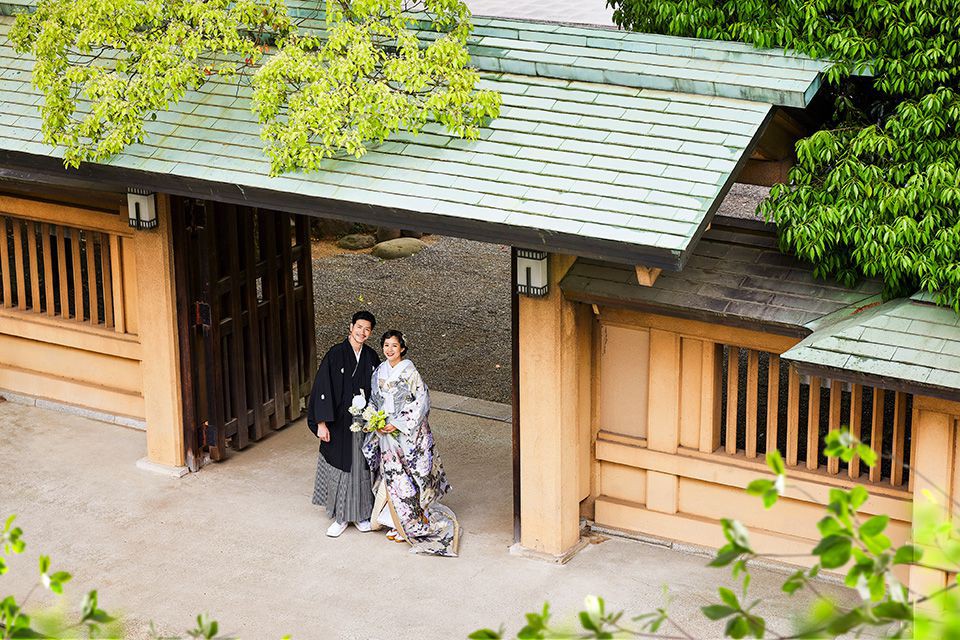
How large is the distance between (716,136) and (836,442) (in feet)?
17.5

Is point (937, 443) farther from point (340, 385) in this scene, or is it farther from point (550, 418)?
point (340, 385)

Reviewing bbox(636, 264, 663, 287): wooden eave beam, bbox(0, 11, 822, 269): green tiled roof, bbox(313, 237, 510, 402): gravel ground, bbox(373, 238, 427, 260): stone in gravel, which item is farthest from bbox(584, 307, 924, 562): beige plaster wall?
bbox(373, 238, 427, 260): stone in gravel

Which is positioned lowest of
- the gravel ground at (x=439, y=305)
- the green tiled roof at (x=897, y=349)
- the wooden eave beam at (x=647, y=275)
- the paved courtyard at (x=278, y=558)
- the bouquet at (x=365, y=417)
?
the paved courtyard at (x=278, y=558)

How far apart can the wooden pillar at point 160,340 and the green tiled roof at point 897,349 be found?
5.33 metres

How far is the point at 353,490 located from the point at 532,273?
232cm

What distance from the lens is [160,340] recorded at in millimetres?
11602

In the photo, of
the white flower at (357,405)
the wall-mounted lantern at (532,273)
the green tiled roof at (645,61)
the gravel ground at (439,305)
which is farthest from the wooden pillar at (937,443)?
the gravel ground at (439,305)

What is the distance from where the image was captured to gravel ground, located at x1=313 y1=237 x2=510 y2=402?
15.1m

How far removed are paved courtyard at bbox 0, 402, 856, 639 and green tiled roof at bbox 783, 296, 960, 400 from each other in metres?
1.95

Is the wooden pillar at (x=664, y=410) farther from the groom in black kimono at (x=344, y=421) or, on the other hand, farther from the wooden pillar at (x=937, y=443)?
the groom in black kimono at (x=344, y=421)

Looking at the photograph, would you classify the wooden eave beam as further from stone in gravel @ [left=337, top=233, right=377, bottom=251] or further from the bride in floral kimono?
stone in gravel @ [left=337, top=233, right=377, bottom=251]

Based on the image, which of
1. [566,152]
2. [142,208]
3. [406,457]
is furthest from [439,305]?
[566,152]

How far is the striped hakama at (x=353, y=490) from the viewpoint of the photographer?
1059 cm

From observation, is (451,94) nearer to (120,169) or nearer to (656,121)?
(656,121)
